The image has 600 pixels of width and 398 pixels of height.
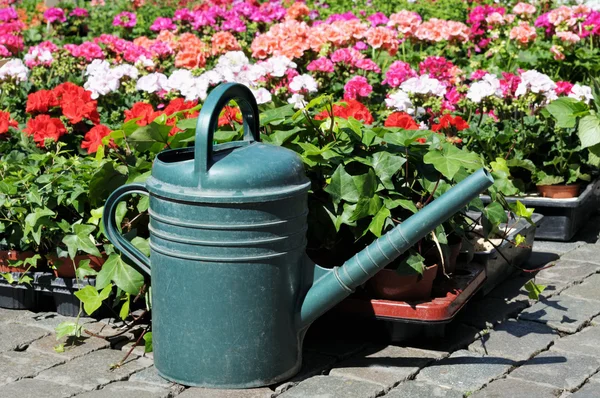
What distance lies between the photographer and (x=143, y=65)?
5.46 meters

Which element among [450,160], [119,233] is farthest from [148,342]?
[450,160]

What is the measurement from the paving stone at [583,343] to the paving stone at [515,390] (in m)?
0.38

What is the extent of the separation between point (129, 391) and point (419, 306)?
0.99 meters

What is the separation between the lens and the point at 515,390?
3035mm

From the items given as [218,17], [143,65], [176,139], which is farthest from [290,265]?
[218,17]

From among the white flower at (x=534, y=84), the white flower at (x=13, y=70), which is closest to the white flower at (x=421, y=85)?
the white flower at (x=534, y=84)

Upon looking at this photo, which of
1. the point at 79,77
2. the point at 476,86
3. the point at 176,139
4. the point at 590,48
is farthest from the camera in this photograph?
the point at 590,48

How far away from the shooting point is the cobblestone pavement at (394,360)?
303 centimetres

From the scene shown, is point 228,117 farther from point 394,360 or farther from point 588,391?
→ point 588,391

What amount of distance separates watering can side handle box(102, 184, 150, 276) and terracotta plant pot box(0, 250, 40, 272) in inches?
24.8

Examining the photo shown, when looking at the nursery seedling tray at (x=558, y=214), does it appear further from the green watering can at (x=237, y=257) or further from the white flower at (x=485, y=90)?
the green watering can at (x=237, y=257)

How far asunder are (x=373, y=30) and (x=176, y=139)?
2.74m

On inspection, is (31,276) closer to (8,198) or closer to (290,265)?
(8,198)

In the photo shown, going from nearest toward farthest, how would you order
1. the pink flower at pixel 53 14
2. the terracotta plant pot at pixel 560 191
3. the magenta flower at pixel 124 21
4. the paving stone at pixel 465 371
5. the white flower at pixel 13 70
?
the paving stone at pixel 465 371 → the terracotta plant pot at pixel 560 191 → the white flower at pixel 13 70 → the pink flower at pixel 53 14 → the magenta flower at pixel 124 21
